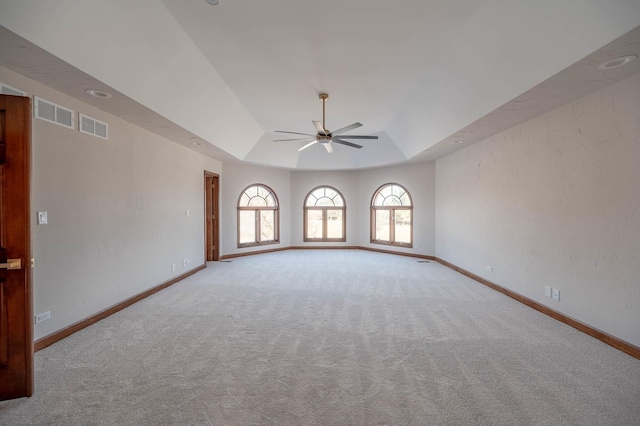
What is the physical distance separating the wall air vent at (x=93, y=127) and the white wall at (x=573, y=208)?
552 centimetres

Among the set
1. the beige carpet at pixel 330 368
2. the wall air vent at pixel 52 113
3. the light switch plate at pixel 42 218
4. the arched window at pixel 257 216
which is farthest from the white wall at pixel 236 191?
the light switch plate at pixel 42 218

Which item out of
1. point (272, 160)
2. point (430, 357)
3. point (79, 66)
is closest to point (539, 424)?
point (430, 357)

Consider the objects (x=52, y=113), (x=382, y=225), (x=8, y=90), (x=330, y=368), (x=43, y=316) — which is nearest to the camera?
(x=330, y=368)

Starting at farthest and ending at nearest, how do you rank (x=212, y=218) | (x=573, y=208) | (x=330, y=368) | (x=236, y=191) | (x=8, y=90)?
(x=236, y=191) → (x=212, y=218) → (x=573, y=208) → (x=8, y=90) → (x=330, y=368)

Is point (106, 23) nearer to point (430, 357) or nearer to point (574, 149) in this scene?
point (430, 357)

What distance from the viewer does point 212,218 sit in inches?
300

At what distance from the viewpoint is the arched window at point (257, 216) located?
8.56 metres

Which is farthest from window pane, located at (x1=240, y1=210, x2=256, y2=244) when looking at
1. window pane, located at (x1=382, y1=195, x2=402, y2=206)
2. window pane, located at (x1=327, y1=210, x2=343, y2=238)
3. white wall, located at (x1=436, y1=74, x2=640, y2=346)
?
white wall, located at (x1=436, y1=74, x2=640, y2=346)

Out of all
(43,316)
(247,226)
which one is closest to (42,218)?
(43,316)

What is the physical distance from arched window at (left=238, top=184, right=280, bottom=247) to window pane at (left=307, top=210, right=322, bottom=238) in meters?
1.02

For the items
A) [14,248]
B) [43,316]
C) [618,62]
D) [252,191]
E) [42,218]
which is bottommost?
[43,316]

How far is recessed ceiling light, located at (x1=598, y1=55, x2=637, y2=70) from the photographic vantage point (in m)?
2.47

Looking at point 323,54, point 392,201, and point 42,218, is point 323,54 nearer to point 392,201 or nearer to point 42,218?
point 42,218

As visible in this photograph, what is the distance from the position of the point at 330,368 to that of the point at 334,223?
7.33 metres
